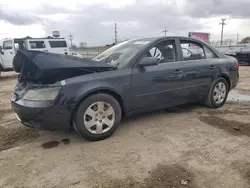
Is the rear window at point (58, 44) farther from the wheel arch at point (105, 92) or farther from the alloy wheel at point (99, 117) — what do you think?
the alloy wheel at point (99, 117)

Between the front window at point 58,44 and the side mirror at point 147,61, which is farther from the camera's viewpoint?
the front window at point 58,44

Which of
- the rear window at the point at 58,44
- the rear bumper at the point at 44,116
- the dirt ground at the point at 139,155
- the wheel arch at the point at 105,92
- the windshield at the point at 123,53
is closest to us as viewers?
the dirt ground at the point at 139,155

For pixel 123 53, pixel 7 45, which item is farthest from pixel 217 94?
pixel 7 45

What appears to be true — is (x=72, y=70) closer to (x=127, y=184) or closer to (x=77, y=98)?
(x=77, y=98)

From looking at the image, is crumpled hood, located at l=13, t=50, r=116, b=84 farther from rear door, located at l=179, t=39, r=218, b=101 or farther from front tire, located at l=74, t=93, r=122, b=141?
rear door, located at l=179, t=39, r=218, b=101

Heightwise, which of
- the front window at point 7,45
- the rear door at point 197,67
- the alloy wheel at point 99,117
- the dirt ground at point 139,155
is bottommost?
the dirt ground at point 139,155

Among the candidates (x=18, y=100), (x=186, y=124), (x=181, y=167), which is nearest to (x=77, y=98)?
(x=18, y=100)

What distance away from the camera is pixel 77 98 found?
11.1ft

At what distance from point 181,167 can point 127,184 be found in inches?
27.5

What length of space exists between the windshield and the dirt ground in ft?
3.64

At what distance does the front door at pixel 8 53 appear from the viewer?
44.2ft

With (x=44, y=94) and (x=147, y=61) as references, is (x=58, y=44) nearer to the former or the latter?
(x=147, y=61)

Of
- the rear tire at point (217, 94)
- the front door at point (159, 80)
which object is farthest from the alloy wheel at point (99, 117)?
the rear tire at point (217, 94)

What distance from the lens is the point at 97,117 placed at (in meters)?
3.61
